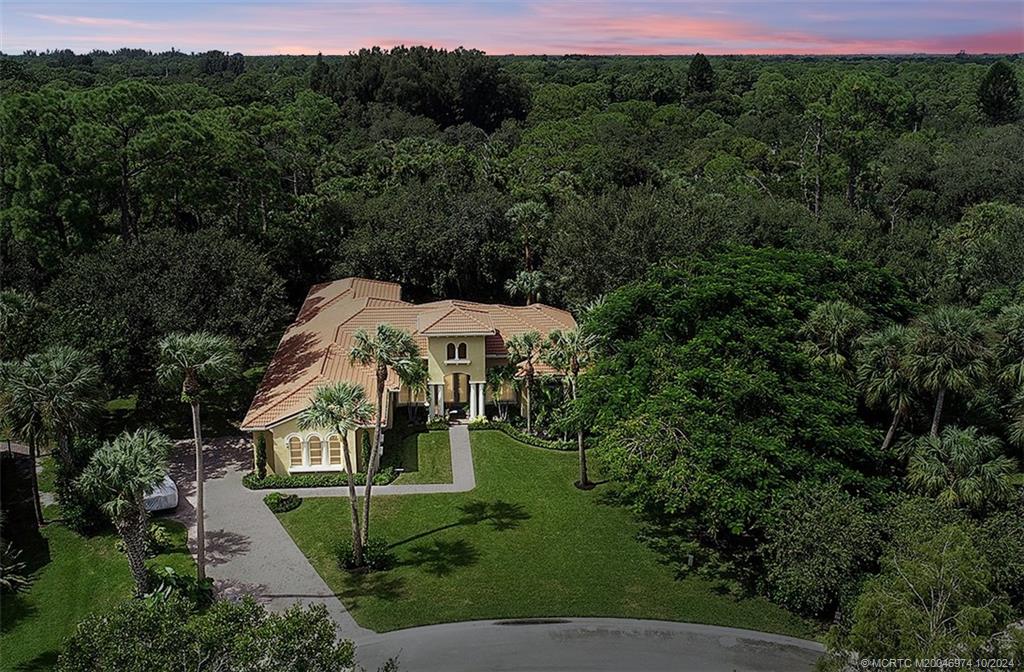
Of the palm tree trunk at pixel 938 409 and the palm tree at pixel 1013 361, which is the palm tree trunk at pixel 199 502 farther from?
the palm tree at pixel 1013 361

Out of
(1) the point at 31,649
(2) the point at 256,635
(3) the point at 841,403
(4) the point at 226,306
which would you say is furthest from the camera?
(4) the point at 226,306

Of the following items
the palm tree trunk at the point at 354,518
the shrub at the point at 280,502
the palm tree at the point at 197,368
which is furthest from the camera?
the shrub at the point at 280,502

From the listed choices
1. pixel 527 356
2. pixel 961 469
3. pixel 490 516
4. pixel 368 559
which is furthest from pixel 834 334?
pixel 368 559

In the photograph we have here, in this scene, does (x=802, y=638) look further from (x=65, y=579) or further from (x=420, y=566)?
(x=65, y=579)

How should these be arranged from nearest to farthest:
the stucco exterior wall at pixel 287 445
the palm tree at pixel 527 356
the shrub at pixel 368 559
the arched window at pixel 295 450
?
the shrub at pixel 368 559 < the stucco exterior wall at pixel 287 445 < the arched window at pixel 295 450 < the palm tree at pixel 527 356

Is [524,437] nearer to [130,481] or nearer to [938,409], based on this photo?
[938,409]

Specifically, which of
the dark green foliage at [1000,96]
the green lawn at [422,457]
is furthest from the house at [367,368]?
the dark green foliage at [1000,96]

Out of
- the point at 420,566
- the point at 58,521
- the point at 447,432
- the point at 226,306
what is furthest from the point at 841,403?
the point at 58,521
